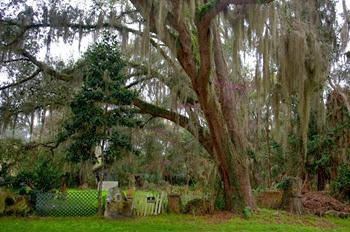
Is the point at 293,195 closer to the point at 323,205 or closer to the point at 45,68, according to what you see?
the point at 323,205

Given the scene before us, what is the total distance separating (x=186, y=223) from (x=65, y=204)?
9.86 ft

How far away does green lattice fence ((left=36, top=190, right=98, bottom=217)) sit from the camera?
7.75m

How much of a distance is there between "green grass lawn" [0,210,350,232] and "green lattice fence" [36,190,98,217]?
0.43 m

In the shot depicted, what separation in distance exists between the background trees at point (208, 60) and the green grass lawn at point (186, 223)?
795mm

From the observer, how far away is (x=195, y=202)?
8.32m

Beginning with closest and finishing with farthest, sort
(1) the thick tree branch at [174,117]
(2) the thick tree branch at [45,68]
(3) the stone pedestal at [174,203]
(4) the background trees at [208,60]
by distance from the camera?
(4) the background trees at [208,60]
(2) the thick tree branch at [45,68]
(3) the stone pedestal at [174,203]
(1) the thick tree branch at [174,117]

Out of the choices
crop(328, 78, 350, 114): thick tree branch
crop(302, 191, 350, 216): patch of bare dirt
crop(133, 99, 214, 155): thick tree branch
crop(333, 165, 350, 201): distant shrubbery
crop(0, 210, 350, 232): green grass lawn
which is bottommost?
crop(0, 210, 350, 232): green grass lawn

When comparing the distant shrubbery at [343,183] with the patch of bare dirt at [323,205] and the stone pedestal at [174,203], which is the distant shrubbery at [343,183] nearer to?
the patch of bare dirt at [323,205]

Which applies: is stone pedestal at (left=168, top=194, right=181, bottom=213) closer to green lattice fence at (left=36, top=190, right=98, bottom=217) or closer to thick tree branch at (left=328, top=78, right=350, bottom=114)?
green lattice fence at (left=36, top=190, right=98, bottom=217)

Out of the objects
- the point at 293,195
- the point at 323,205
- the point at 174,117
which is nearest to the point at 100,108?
the point at 174,117

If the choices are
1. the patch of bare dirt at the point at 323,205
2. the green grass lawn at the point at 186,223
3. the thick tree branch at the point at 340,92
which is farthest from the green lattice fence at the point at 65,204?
the thick tree branch at the point at 340,92

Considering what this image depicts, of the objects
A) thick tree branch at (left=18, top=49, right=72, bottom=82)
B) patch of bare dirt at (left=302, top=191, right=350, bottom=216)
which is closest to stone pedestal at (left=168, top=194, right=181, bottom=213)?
patch of bare dirt at (left=302, top=191, right=350, bottom=216)

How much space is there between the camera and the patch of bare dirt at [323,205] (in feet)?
27.7

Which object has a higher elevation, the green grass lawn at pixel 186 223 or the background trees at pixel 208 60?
the background trees at pixel 208 60
